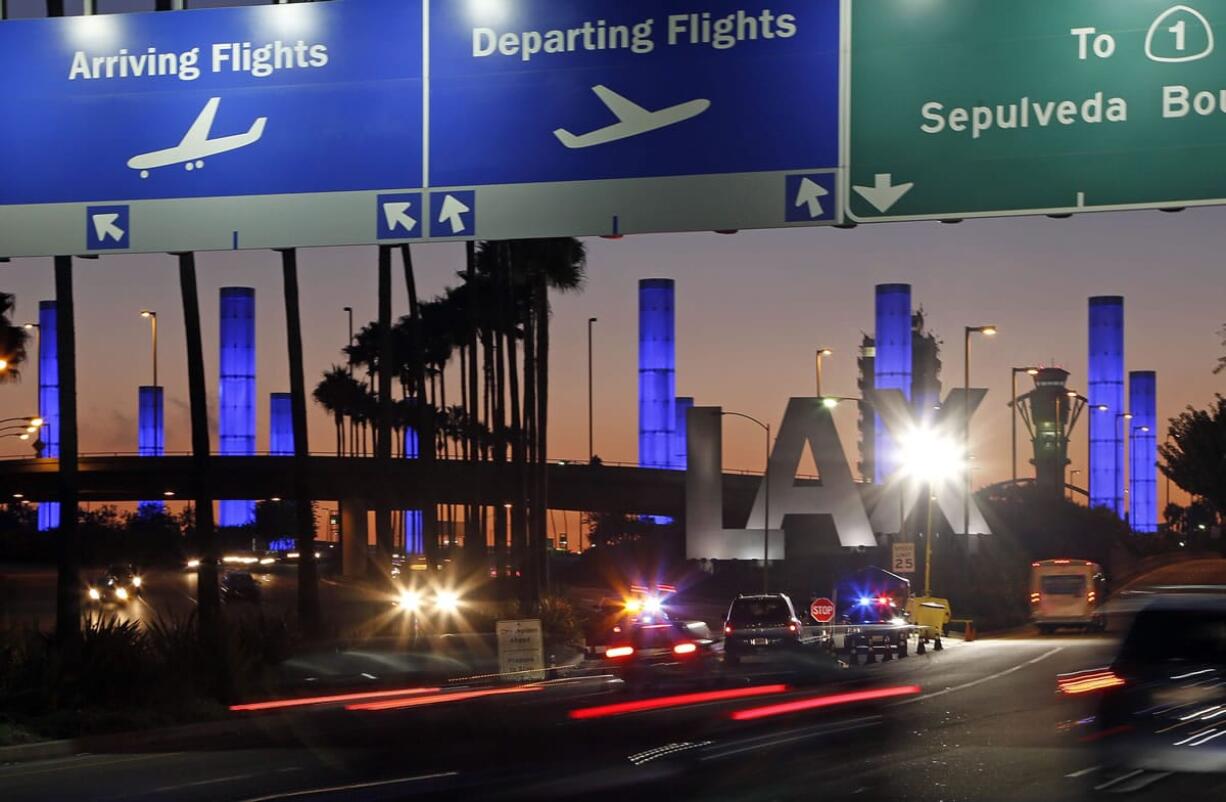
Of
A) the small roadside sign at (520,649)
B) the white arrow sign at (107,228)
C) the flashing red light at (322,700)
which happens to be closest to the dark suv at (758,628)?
the small roadside sign at (520,649)

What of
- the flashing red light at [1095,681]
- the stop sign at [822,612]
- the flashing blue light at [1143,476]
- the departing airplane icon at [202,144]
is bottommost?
the flashing blue light at [1143,476]

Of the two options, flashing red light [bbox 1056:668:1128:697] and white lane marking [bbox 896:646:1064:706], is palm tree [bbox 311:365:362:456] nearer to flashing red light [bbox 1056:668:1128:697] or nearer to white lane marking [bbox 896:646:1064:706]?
white lane marking [bbox 896:646:1064:706]

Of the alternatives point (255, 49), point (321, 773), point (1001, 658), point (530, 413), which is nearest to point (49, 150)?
point (255, 49)

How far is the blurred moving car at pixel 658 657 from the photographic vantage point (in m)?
30.4

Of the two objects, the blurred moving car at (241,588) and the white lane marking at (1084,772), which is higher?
the white lane marking at (1084,772)

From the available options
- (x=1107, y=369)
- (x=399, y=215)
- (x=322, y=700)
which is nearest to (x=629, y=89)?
(x=399, y=215)

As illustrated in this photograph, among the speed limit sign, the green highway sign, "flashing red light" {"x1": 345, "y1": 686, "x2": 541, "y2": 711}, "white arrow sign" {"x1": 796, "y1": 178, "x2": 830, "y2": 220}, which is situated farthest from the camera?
the speed limit sign

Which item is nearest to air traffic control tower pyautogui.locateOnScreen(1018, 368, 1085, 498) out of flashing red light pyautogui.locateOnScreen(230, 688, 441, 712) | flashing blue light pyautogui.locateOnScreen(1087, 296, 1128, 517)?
flashing blue light pyautogui.locateOnScreen(1087, 296, 1128, 517)

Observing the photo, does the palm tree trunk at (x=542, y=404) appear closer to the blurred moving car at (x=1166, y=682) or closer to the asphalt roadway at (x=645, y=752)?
the asphalt roadway at (x=645, y=752)

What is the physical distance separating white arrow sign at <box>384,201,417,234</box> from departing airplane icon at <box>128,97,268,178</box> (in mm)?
1413

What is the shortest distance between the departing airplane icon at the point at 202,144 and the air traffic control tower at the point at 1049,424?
116025 mm

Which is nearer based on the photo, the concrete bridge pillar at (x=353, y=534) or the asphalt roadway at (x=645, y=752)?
the asphalt roadway at (x=645, y=752)

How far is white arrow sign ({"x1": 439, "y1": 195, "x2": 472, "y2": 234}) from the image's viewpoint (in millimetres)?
15664

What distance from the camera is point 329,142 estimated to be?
15.9 m
